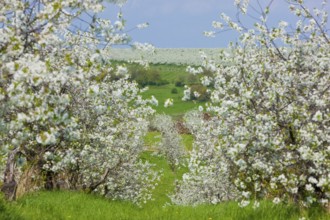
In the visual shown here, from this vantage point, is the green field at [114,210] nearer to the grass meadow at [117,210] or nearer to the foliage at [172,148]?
the grass meadow at [117,210]

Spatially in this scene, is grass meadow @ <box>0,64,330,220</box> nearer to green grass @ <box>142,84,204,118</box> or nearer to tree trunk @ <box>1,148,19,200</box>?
tree trunk @ <box>1,148,19,200</box>

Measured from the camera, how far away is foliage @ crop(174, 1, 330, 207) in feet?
30.2

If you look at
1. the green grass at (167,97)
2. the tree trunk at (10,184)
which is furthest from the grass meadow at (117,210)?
the green grass at (167,97)

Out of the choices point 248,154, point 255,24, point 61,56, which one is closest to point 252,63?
point 255,24

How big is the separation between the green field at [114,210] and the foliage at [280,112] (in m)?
0.48

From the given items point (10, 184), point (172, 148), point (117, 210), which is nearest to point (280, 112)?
point (117, 210)

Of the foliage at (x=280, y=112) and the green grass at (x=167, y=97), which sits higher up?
the green grass at (x=167, y=97)

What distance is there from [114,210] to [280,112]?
606 cm

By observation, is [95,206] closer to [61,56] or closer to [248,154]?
[248,154]

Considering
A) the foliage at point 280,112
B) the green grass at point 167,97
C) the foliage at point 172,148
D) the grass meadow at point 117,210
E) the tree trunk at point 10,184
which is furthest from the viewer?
the green grass at point 167,97

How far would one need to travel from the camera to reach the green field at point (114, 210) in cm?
1080

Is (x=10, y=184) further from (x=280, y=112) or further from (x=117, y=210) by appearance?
(x=280, y=112)

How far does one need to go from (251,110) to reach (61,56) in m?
4.55

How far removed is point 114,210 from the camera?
44.6 ft
